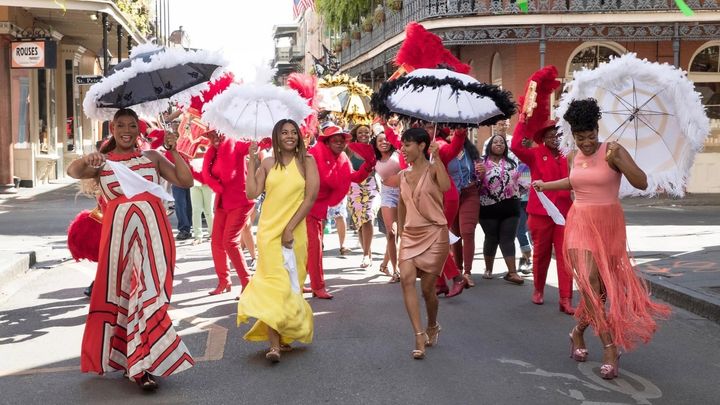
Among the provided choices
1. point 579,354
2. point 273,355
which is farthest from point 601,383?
point 273,355

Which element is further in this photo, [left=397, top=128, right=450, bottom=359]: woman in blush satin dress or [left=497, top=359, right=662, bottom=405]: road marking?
[left=397, top=128, right=450, bottom=359]: woman in blush satin dress

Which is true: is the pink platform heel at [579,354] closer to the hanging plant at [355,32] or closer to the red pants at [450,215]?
the red pants at [450,215]

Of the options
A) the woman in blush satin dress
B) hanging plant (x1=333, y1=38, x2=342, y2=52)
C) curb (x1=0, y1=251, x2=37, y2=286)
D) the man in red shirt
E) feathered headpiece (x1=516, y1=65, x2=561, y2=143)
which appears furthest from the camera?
hanging plant (x1=333, y1=38, x2=342, y2=52)

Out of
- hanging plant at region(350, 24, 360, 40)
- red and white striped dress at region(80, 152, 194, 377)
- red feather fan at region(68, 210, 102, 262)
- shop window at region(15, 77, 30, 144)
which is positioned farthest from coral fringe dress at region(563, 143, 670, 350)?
hanging plant at region(350, 24, 360, 40)

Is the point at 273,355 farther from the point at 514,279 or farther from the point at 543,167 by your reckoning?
the point at 514,279

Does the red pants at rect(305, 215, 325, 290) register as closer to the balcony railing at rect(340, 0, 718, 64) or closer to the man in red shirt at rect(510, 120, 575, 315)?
the man in red shirt at rect(510, 120, 575, 315)

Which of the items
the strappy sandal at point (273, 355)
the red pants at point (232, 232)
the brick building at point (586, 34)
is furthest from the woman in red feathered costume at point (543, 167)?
the brick building at point (586, 34)

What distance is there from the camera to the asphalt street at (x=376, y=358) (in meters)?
5.53

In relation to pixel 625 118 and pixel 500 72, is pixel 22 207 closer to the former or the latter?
pixel 500 72

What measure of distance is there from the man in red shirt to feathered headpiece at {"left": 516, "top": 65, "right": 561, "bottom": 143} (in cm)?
4

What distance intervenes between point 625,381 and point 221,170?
14.7 feet

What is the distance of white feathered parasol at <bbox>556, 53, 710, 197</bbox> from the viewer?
618 cm

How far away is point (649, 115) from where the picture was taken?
20.8ft

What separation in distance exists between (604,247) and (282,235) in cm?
224
